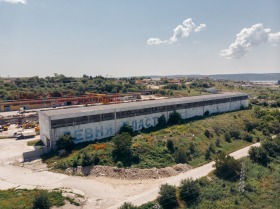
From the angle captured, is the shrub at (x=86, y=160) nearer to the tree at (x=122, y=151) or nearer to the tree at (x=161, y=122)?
the tree at (x=122, y=151)

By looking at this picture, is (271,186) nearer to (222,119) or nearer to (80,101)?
(222,119)

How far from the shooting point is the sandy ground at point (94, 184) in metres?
31.4

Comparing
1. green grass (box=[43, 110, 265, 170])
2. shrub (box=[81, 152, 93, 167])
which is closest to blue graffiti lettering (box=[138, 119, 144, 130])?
green grass (box=[43, 110, 265, 170])

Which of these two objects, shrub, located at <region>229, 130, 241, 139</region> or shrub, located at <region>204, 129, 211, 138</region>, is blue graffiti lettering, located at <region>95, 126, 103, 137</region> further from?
shrub, located at <region>229, 130, 241, 139</region>

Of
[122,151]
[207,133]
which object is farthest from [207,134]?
[122,151]

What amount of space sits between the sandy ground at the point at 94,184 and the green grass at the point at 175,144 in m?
3.58

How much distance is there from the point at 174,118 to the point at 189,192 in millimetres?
30946

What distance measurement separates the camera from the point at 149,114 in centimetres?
5828

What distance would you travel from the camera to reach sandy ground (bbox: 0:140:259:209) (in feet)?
103

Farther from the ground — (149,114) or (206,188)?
(149,114)

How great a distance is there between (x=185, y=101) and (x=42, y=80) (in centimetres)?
9468

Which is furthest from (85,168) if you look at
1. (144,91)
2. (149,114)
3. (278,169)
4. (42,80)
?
(42,80)

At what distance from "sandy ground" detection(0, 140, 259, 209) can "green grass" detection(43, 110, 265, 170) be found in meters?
3.58

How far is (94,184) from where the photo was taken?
3556 centimetres
